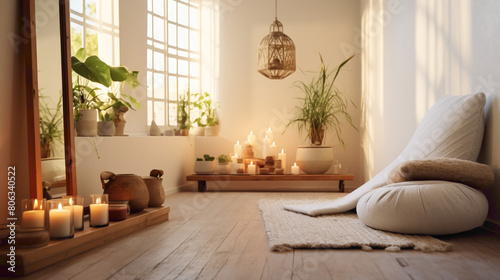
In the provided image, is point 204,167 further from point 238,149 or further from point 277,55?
point 277,55

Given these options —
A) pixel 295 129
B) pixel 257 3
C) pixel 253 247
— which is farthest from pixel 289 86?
pixel 253 247

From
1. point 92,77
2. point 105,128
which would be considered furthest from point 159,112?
point 92,77

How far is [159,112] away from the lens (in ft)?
17.9

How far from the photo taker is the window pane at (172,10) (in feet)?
18.6

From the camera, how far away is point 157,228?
2.94 metres

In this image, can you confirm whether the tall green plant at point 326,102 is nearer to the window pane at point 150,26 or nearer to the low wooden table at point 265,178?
the low wooden table at point 265,178

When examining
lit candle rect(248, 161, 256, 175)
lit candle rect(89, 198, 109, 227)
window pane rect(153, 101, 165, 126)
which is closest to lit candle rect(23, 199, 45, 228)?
lit candle rect(89, 198, 109, 227)

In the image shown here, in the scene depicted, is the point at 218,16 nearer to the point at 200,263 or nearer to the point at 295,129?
the point at 295,129

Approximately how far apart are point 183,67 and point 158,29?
644mm

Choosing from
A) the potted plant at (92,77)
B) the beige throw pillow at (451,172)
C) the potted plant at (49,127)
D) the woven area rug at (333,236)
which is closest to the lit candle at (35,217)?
the potted plant at (49,127)

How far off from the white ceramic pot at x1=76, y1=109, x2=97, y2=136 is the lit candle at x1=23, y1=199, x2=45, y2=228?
1.54 metres

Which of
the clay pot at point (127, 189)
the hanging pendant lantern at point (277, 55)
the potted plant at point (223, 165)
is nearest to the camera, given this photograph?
the clay pot at point (127, 189)

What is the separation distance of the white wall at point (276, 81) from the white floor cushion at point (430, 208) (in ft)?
11.2

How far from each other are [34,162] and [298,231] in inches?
53.9
